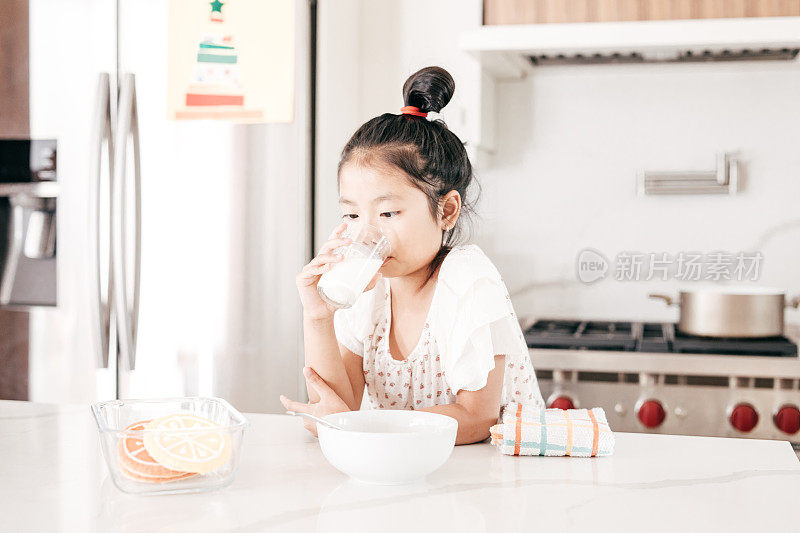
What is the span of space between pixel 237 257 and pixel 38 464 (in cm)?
121

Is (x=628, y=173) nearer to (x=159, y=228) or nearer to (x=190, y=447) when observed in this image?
(x=159, y=228)

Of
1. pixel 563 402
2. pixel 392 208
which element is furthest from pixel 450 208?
pixel 563 402

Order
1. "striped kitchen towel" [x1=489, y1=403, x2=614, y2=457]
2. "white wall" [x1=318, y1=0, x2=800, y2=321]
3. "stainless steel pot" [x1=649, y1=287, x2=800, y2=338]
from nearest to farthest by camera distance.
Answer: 1. "striped kitchen towel" [x1=489, y1=403, x2=614, y2=457]
2. "stainless steel pot" [x1=649, y1=287, x2=800, y2=338]
3. "white wall" [x1=318, y1=0, x2=800, y2=321]

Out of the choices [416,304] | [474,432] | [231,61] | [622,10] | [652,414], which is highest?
[622,10]

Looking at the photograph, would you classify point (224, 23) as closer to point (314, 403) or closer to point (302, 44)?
point (302, 44)

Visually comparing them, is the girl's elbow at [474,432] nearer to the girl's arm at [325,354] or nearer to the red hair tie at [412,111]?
the girl's arm at [325,354]

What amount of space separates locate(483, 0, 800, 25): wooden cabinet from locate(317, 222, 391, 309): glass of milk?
1280mm

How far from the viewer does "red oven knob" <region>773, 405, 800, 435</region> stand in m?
1.89

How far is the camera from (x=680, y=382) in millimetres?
1973

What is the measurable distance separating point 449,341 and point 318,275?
201mm

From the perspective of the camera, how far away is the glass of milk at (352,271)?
41.1 inches

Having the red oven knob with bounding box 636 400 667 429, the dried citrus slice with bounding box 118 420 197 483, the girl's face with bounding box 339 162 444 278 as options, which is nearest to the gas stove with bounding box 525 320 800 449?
the red oven knob with bounding box 636 400 667 429

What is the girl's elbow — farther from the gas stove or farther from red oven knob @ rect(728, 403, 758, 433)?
red oven knob @ rect(728, 403, 758, 433)

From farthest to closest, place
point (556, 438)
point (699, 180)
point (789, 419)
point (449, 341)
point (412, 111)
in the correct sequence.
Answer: point (699, 180) → point (789, 419) → point (412, 111) → point (449, 341) → point (556, 438)
